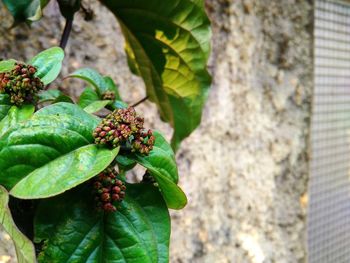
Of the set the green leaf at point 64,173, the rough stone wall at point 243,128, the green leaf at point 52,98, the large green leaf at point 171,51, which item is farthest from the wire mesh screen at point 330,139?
the green leaf at point 64,173

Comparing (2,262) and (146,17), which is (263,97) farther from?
(2,262)

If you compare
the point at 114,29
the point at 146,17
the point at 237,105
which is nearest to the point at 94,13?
the point at 114,29

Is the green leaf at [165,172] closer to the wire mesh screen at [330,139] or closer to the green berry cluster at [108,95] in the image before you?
the green berry cluster at [108,95]

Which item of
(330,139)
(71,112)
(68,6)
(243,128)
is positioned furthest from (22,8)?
(330,139)

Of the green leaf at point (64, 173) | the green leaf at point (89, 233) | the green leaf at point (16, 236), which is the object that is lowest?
the green leaf at point (89, 233)

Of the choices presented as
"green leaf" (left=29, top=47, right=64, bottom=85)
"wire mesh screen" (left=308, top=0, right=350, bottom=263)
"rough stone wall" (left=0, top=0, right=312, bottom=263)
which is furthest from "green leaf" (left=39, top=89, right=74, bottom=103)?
"wire mesh screen" (left=308, top=0, right=350, bottom=263)

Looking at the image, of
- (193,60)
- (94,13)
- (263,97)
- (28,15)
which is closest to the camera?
(28,15)

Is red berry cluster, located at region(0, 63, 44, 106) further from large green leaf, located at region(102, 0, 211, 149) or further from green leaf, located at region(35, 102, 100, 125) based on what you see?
large green leaf, located at region(102, 0, 211, 149)

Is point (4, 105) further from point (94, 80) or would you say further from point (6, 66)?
point (94, 80)
